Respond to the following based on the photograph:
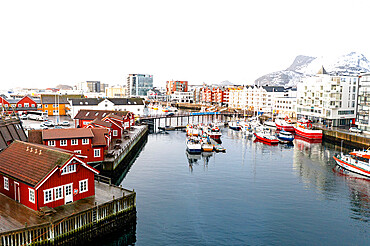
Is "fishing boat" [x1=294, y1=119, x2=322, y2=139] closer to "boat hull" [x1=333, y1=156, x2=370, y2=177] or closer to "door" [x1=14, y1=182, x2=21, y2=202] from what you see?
"boat hull" [x1=333, y1=156, x2=370, y2=177]

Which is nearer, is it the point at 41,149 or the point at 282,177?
the point at 41,149

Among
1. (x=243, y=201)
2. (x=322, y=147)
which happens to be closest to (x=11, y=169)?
(x=243, y=201)

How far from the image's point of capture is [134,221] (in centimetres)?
2672

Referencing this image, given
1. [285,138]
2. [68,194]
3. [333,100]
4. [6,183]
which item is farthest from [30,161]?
[333,100]

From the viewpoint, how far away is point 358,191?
35.6 meters

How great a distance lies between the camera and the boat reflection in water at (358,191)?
29506 mm

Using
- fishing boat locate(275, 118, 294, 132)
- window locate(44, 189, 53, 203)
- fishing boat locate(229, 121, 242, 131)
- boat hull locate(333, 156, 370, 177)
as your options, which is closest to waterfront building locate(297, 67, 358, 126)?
fishing boat locate(275, 118, 294, 132)

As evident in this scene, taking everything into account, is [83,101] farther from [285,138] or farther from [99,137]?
[285,138]

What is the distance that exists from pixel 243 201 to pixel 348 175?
18949 mm

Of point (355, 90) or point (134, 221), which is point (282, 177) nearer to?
point (134, 221)

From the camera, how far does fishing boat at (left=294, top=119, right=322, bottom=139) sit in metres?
73.9

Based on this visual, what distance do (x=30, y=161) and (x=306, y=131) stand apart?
64747 millimetres

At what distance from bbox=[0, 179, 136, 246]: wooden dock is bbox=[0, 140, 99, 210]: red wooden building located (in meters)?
0.62

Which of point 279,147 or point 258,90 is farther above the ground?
point 258,90
